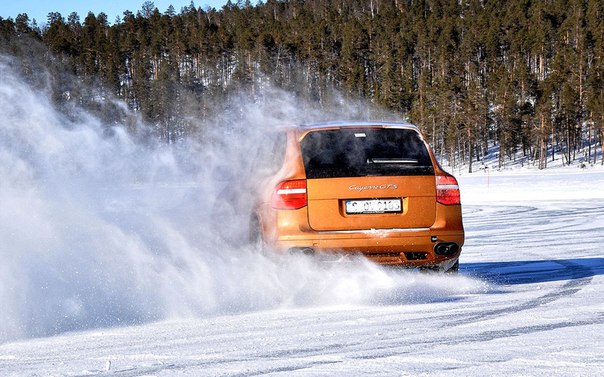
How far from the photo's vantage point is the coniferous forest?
99.6 meters

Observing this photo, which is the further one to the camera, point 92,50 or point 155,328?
point 92,50

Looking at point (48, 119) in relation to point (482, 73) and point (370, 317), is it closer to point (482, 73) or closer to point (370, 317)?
point (370, 317)

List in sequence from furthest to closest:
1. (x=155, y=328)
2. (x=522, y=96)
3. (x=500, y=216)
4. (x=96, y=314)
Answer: (x=522, y=96) < (x=500, y=216) < (x=96, y=314) < (x=155, y=328)

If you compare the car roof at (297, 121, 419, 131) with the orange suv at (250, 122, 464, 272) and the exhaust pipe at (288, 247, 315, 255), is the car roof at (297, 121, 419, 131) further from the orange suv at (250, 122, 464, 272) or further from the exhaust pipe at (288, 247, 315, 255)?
the exhaust pipe at (288, 247, 315, 255)

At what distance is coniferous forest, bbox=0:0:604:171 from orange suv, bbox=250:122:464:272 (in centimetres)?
7907

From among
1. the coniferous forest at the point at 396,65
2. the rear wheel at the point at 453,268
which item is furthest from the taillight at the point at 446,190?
the coniferous forest at the point at 396,65

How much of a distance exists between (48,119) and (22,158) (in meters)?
0.76

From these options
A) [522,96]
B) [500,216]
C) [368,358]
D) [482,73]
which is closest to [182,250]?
[368,358]

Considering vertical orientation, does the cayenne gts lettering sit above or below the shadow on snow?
above

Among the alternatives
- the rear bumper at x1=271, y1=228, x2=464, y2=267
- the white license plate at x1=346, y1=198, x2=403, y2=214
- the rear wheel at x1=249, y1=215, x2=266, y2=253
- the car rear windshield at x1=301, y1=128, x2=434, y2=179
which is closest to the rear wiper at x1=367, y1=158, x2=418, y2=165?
the car rear windshield at x1=301, y1=128, x2=434, y2=179

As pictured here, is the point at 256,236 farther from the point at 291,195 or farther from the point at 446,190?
the point at 446,190

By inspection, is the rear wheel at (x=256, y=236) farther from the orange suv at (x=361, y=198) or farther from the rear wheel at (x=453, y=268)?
the rear wheel at (x=453, y=268)

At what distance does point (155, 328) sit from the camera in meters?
5.62

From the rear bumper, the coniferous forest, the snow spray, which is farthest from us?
the coniferous forest
